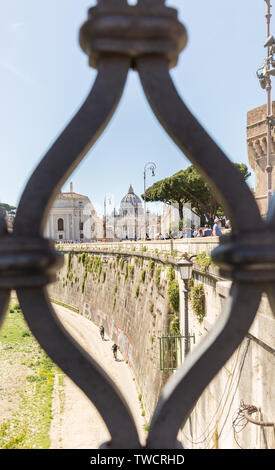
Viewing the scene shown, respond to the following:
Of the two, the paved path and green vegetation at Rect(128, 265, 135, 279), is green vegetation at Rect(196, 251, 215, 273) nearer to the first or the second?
the paved path

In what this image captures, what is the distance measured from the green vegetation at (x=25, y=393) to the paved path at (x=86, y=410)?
0.38 meters

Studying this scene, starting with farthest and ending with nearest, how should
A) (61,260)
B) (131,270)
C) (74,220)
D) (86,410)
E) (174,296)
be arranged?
(74,220) < (131,270) < (86,410) < (174,296) < (61,260)

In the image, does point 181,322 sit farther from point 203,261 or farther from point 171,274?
point 203,261

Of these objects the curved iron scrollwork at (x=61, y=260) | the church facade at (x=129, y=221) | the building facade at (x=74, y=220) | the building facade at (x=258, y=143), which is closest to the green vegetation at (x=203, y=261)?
the curved iron scrollwork at (x=61, y=260)

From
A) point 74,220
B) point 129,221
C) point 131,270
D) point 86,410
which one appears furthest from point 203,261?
point 74,220

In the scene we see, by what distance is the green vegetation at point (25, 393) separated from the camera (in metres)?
12.1

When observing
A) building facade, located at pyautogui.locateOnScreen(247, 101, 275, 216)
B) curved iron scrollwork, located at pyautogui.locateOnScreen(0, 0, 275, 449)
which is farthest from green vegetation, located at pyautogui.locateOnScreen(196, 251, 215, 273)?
building facade, located at pyautogui.locateOnScreen(247, 101, 275, 216)

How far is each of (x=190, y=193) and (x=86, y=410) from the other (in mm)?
20801

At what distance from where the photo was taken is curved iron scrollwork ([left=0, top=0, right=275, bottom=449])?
723mm

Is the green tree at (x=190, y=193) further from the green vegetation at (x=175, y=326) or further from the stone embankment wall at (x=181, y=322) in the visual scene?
the green vegetation at (x=175, y=326)

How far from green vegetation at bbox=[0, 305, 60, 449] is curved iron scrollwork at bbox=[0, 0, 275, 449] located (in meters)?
8.87

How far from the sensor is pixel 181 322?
8.77 metres
